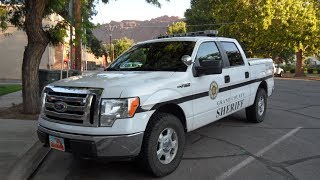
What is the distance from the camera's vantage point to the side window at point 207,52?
20.6ft

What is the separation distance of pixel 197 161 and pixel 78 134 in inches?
79.9

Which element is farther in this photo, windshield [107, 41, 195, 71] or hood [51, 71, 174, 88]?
windshield [107, 41, 195, 71]

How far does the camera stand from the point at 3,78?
90.9 ft

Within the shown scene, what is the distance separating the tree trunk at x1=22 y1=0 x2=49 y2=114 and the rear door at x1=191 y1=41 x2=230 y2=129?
15.7 ft

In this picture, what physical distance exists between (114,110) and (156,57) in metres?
1.96

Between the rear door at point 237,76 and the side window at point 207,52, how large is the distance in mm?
333

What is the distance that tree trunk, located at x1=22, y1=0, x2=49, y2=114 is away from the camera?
943 centimetres

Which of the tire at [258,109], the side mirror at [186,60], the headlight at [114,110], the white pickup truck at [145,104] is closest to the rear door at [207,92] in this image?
the white pickup truck at [145,104]

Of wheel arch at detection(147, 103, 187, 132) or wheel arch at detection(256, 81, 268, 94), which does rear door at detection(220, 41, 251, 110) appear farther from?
wheel arch at detection(147, 103, 187, 132)

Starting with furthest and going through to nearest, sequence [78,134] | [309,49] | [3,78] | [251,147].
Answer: [309,49]
[3,78]
[251,147]
[78,134]

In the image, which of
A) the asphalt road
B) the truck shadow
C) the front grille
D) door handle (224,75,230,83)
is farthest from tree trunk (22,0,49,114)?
door handle (224,75,230,83)

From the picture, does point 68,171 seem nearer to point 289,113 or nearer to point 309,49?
point 289,113

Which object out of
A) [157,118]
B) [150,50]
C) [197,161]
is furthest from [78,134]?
[150,50]

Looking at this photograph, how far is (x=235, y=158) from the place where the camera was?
19.7 feet
